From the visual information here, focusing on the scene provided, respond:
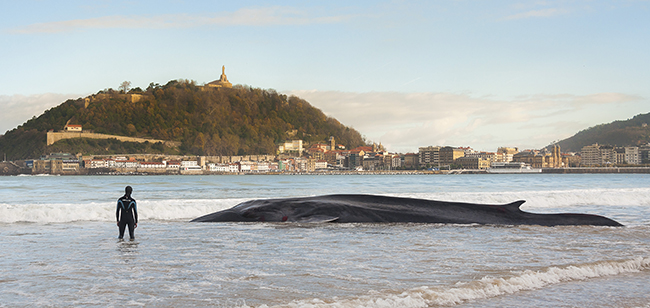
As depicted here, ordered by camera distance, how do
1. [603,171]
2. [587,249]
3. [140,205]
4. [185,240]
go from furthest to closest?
[603,171]
[140,205]
[185,240]
[587,249]

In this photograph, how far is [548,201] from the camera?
16984mm

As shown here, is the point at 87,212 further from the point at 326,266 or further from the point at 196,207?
the point at 326,266

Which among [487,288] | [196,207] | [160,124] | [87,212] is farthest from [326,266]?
[160,124]

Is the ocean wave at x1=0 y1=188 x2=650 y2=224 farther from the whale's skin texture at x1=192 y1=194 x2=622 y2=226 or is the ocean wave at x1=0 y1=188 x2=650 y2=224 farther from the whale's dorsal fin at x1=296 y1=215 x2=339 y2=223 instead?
the whale's dorsal fin at x1=296 y1=215 x2=339 y2=223

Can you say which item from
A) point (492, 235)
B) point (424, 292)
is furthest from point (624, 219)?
point (424, 292)

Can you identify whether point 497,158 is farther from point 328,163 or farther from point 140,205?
point 140,205

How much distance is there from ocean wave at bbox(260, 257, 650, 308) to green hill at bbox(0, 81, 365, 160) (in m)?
162

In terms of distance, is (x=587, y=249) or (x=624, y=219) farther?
(x=624, y=219)

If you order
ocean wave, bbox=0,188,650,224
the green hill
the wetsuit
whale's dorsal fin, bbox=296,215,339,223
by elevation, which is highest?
the green hill

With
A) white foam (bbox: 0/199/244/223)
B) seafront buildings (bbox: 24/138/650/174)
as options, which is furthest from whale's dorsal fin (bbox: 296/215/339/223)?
seafront buildings (bbox: 24/138/650/174)

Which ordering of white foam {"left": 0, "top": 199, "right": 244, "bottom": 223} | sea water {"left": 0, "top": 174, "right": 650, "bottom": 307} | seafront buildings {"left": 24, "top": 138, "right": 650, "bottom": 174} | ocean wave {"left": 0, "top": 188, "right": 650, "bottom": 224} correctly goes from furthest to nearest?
seafront buildings {"left": 24, "top": 138, "right": 650, "bottom": 174}, ocean wave {"left": 0, "top": 188, "right": 650, "bottom": 224}, white foam {"left": 0, "top": 199, "right": 244, "bottom": 223}, sea water {"left": 0, "top": 174, "right": 650, "bottom": 307}

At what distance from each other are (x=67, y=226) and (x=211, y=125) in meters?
173

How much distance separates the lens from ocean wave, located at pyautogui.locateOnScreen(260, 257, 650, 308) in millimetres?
4082

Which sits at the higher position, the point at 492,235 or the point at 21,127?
the point at 21,127
